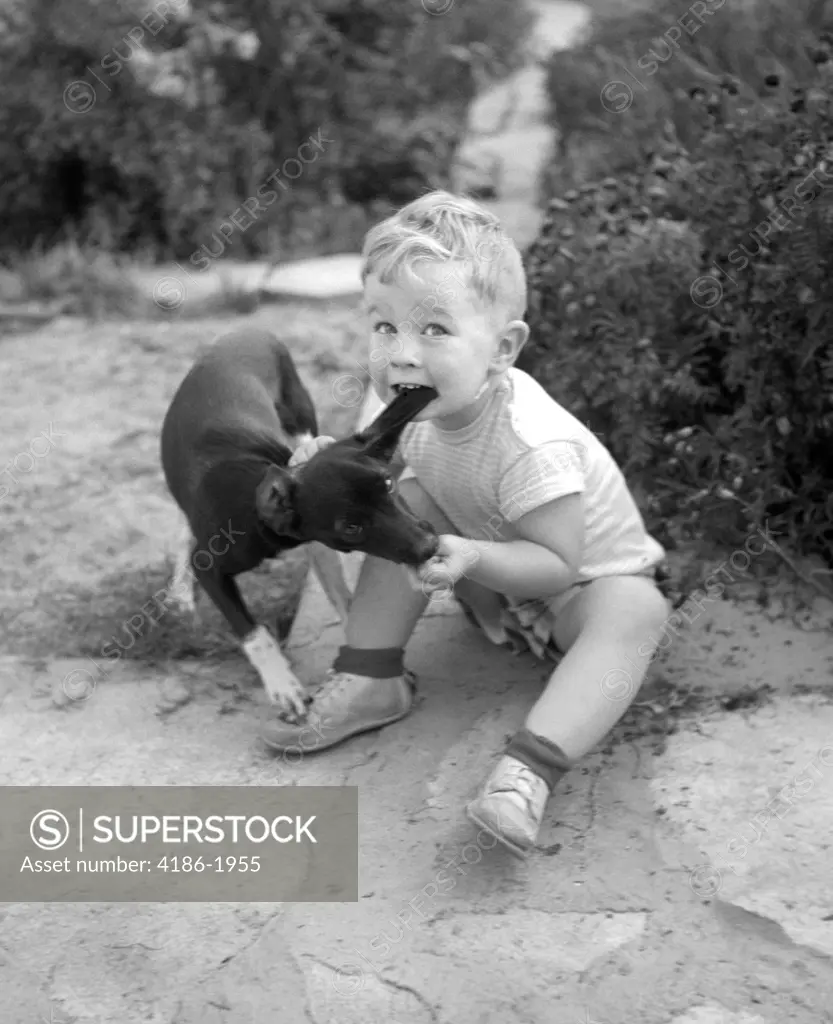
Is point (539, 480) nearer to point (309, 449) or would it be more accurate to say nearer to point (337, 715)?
point (309, 449)

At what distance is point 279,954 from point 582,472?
1212 mm

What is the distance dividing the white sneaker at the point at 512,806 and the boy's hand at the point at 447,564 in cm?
39

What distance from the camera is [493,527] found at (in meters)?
2.96

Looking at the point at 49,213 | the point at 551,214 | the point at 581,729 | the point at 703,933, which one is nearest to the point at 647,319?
the point at 551,214

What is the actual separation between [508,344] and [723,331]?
1.02 metres

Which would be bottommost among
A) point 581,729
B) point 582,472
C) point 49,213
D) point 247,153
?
point 49,213

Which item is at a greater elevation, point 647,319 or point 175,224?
point 647,319

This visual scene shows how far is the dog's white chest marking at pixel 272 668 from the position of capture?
10.1 ft

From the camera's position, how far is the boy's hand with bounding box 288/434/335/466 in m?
2.68

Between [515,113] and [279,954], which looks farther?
[515,113]

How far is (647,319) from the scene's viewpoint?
3701 mm

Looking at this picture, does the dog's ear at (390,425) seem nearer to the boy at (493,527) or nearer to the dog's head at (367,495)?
the dog's head at (367,495)

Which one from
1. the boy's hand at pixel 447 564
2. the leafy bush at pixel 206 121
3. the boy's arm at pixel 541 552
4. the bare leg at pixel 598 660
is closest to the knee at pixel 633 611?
the bare leg at pixel 598 660

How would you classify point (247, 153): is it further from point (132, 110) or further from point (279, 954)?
point (279, 954)
